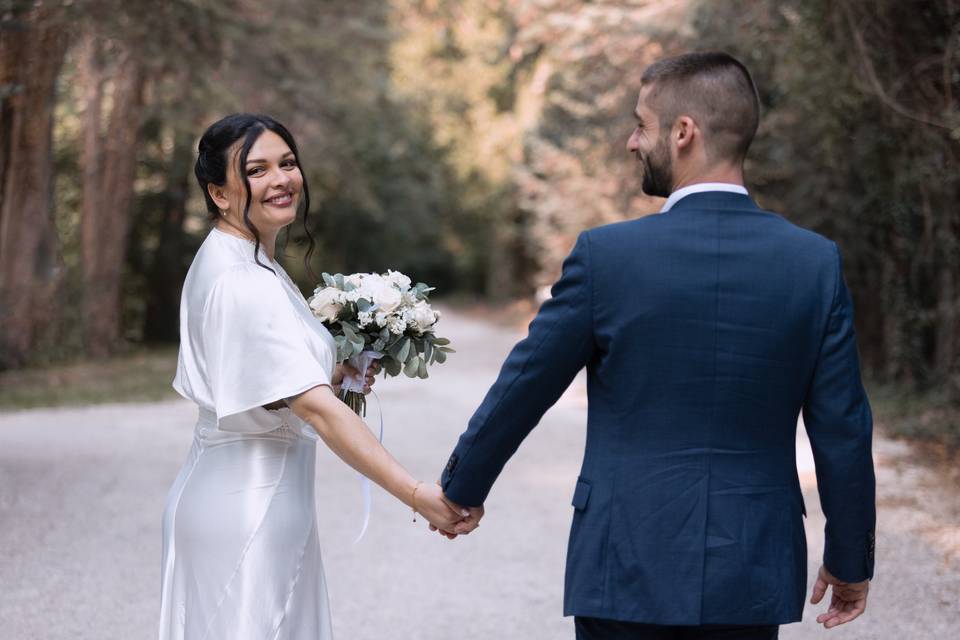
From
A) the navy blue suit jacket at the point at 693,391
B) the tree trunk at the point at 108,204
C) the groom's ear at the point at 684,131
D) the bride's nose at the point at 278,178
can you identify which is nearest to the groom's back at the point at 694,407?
the navy blue suit jacket at the point at 693,391

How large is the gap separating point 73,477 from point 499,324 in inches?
916

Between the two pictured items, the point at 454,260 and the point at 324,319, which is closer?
the point at 324,319

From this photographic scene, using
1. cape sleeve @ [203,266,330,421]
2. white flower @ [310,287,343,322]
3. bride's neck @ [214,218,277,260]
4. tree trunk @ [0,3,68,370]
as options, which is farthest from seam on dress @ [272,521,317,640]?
tree trunk @ [0,3,68,370]

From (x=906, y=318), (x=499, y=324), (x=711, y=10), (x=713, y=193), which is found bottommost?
(x=499, y=324)

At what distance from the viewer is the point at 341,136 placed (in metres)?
22.9

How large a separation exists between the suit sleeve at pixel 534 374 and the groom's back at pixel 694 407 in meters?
0.04

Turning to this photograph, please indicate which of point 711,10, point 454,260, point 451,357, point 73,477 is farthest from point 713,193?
point 454,260

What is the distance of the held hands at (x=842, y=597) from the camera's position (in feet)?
9.41

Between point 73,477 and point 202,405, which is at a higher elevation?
Result: point 202,405

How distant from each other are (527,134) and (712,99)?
2859 cm

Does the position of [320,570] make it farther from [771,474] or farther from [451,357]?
[451,357]

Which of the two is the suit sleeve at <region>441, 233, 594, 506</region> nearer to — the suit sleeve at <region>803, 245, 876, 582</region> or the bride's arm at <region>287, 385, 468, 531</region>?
the bride's arm at <region>287, 385, 468, 531</region>

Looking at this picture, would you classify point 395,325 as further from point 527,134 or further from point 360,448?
point 527,134

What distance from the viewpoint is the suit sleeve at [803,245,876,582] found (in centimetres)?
260
